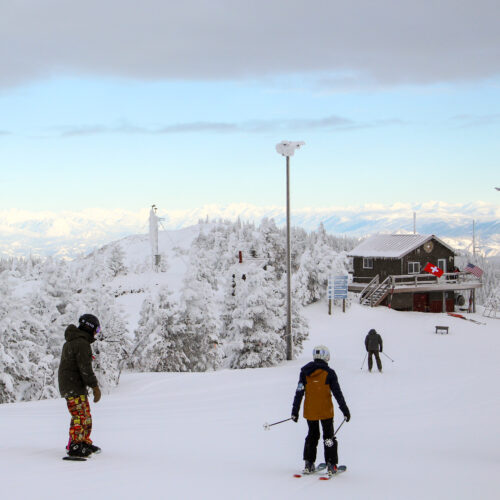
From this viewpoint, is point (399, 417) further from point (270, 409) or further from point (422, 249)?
point (422, 249)

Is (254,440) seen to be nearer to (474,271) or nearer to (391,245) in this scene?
(391,245)

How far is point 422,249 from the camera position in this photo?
2025 inches

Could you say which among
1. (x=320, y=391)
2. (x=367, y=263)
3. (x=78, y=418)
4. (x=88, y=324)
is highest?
(x=367, y=263)

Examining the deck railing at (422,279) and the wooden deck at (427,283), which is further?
the deck railing at (422,279)

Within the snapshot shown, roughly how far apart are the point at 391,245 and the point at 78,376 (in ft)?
151

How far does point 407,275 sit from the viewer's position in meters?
46.9

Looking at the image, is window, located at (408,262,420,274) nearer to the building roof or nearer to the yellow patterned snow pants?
the building roof

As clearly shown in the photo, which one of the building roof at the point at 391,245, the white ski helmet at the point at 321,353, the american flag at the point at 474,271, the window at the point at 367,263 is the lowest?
the white ski helmet at the point at 321,353

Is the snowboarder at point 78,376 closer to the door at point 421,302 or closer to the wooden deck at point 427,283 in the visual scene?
the wooden deck at point 427,283

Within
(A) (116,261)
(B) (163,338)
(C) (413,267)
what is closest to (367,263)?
(C) (413,267)

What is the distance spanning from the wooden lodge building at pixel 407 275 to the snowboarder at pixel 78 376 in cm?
3947

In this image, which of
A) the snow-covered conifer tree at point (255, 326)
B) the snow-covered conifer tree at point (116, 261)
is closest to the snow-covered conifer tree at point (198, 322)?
the snow-covered conifer tree at point (255, 326)

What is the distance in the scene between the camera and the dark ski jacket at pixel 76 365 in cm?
818

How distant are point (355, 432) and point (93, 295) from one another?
43.4 feet
